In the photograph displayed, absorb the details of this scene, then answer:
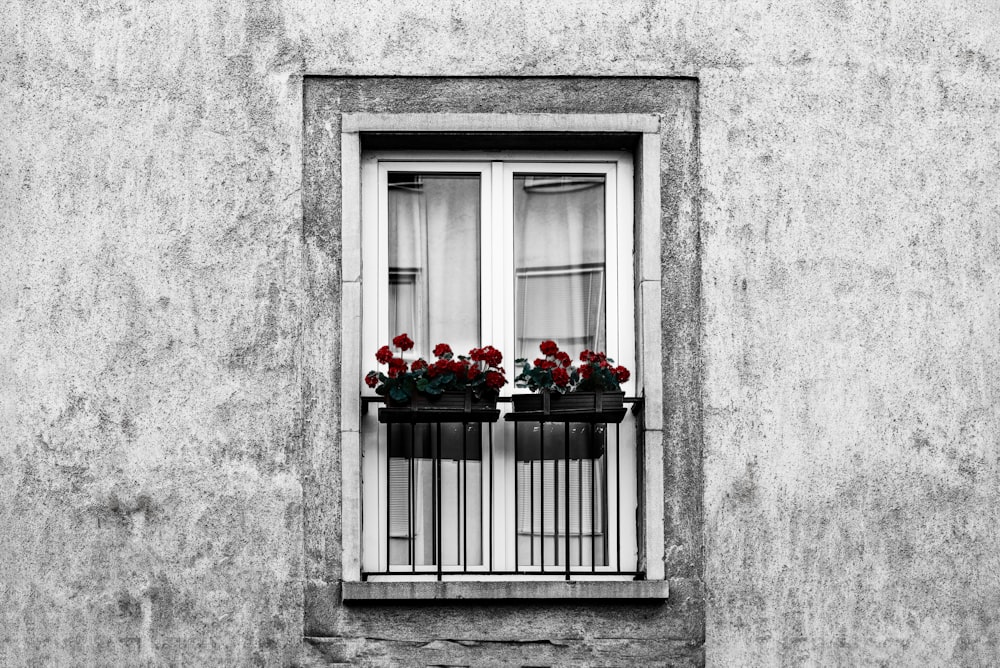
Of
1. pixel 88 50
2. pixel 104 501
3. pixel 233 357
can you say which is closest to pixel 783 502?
pixel 233 357

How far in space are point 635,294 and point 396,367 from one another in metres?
1.23

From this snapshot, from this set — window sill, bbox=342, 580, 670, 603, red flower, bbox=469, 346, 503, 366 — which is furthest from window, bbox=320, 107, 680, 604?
red flower, bbox=469, 346, 503, 366

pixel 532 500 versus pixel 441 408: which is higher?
pixel 441 408

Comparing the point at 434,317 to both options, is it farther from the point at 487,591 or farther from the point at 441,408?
Result: the point at 487,591

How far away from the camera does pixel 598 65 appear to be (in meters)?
7.13

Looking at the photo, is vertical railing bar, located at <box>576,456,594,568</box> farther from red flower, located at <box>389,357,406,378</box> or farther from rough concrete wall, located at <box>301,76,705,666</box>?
red flower, located at <box>389,357,406,378</box>

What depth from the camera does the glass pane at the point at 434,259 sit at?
7.32 metres

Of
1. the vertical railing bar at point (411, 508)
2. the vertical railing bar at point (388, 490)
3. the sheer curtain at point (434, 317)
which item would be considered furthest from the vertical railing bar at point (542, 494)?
the vertical railing bar at point (388, 490)

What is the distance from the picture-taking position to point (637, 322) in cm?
717

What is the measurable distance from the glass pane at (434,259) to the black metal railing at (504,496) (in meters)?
0.48

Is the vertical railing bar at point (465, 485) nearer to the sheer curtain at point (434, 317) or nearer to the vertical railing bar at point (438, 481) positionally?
the sheer curtain at point (434, 317)

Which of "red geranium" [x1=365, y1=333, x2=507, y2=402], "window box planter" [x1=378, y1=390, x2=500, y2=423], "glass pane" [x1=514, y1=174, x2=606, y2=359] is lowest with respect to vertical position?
"window box planter" [x1=378, y1=390, x2=500, y2=423]

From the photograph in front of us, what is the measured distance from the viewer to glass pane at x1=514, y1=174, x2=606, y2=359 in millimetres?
7324

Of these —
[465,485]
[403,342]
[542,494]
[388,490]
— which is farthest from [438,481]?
[403,342]
